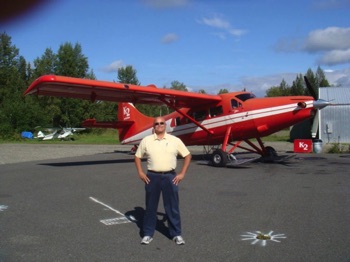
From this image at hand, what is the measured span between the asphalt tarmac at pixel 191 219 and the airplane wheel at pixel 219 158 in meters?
2.85

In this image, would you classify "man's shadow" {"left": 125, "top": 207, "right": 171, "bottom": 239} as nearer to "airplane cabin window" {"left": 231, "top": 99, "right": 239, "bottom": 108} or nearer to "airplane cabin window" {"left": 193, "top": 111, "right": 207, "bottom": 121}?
"airplane cabin window" {"left": 231, "top": 99, "right": 239, "bottom": 108}

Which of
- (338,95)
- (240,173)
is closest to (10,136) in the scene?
(338,95)

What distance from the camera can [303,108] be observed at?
14.3 m

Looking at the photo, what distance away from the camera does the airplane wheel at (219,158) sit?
14320 millimetres

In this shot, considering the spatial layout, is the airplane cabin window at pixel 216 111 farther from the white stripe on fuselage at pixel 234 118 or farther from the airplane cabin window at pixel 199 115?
the airplane cabin window at pixel 199 115

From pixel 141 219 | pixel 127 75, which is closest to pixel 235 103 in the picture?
pixel 141 219

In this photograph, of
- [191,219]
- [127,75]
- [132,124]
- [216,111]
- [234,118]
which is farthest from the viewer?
[127,75]

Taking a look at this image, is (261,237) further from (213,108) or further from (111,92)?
(111,92)

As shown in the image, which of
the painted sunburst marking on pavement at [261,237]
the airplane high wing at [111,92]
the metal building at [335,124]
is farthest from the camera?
the metal building at [335,124]

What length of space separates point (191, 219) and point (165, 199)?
4.28ft

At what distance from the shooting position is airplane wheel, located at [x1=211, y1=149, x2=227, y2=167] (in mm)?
14320

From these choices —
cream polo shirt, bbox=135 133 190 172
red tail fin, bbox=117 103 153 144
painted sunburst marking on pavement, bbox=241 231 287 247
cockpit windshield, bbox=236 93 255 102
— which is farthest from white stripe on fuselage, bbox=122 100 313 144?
cream polo shirt, bbox=135 133 190 172

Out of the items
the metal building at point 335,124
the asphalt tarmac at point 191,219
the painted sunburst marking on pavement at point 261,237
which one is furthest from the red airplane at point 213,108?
the metal building at point 335,124

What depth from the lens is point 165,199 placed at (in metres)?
5.29
